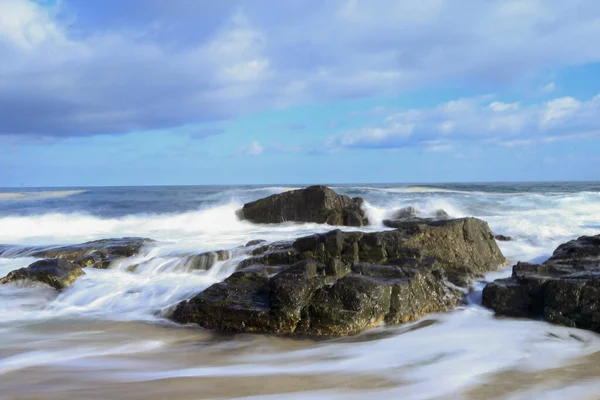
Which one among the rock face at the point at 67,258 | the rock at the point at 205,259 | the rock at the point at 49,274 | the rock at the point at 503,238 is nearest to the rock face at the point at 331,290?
the rock at the point at 205,259

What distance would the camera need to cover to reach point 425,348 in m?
5.05

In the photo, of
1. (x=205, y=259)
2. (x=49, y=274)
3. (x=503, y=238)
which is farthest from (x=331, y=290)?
(x=503, y=238)

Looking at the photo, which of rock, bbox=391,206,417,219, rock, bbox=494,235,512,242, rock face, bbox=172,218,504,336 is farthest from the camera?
rock, bbox=391,206,417,219

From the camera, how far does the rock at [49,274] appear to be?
7.51m

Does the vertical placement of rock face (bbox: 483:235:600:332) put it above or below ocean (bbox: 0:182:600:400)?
above

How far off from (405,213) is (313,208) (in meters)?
3.25

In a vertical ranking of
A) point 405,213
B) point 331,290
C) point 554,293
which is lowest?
point 554,293

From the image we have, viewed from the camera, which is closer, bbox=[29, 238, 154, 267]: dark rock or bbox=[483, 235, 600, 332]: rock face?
bbox=[483, 235, 600, 332]: rock face

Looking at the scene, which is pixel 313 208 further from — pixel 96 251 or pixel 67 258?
pixel 67 258

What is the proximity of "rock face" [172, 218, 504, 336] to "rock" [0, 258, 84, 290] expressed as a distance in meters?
2.52

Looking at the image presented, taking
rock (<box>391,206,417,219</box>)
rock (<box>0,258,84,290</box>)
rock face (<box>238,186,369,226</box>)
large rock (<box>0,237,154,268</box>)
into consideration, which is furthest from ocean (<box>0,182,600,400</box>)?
rock (<box>391,206,417,219</box>)

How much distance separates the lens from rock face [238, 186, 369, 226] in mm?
14148

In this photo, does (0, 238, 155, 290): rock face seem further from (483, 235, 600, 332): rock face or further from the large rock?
(483, 235, 600, 332): rock face

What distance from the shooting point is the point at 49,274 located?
755 centimetres
